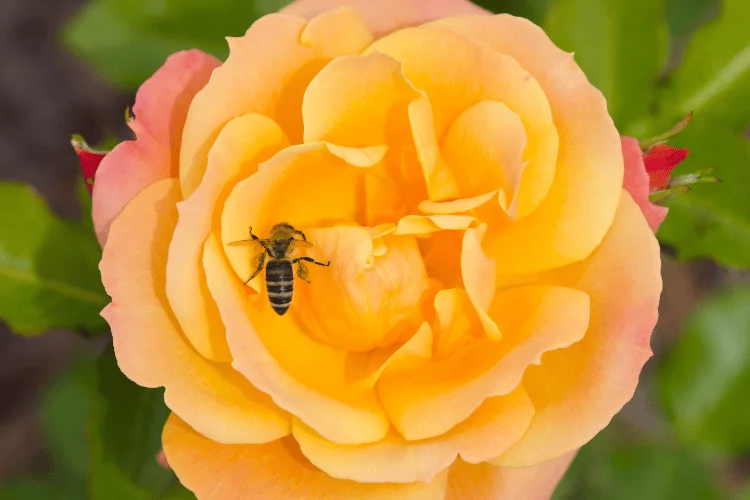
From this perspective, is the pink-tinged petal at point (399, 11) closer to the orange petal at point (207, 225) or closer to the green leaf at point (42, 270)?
the orange petal at point (207, 225)

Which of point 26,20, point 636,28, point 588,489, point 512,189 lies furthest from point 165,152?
point 26,20

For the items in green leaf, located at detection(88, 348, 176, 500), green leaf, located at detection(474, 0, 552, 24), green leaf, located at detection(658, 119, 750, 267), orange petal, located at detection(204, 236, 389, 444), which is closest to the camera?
orange petal, located at detection(204, 236, 389, 444)

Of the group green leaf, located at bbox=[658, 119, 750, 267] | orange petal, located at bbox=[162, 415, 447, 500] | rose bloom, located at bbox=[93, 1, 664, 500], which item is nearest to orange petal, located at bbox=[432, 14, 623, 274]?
rose bloom, located at bbox=[93, 1, 664, 500]

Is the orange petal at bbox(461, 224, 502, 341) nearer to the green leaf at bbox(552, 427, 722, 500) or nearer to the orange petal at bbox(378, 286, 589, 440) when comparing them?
the orange petal at bbox(378, 286, 589, 440)

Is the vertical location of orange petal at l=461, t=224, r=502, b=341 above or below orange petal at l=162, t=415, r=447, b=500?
above

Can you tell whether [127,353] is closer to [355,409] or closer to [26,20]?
[355,409]

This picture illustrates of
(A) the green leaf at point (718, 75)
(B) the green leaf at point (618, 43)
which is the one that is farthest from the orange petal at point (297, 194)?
(A) the green leaf at point (718, 75)

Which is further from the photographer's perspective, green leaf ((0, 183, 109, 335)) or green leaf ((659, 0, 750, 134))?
green leaf ((659, 0, 750, 134))

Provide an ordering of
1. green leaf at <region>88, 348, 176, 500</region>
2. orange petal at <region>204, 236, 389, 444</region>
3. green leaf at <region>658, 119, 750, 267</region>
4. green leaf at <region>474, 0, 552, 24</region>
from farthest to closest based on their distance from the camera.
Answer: green leaf at <region>474, 0, 552, 24</region> → green leaf at <region>658, 119, 750, 267</region> → green leaf at <region>88, 348, 176, 500</region> → orange petal at <region>204, 236, 389, 444</region>
